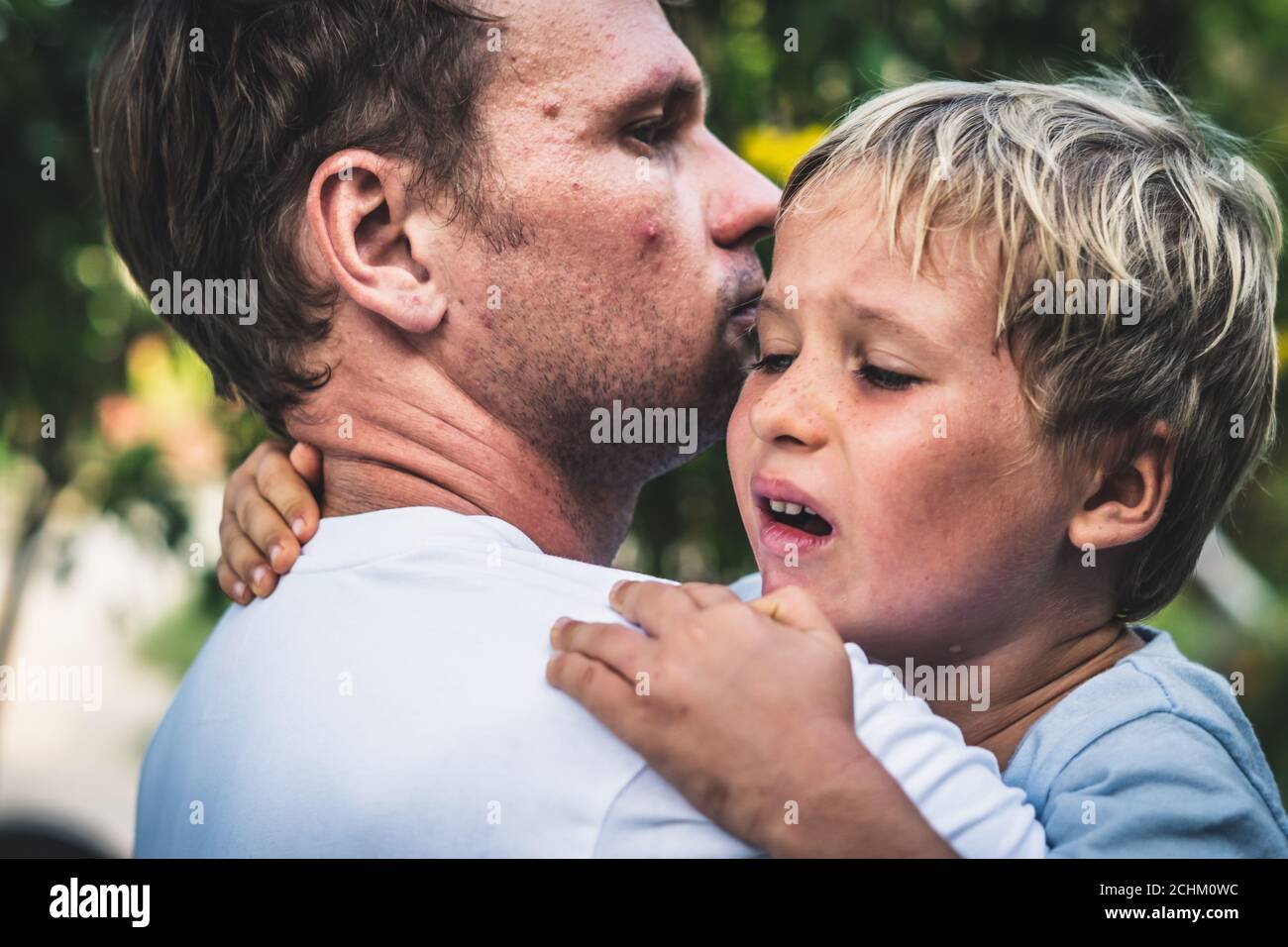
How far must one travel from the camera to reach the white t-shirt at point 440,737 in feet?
4.89

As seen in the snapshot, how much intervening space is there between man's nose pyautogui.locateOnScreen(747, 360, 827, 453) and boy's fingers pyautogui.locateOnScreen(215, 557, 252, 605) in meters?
0.86

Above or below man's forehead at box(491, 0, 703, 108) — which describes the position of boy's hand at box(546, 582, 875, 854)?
below

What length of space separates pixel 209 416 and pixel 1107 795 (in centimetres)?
327

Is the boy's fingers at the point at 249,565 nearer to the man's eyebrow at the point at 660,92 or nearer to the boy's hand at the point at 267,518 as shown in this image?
→ the boy's hand at the point at 267,518

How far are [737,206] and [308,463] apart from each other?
Result: 0.88m

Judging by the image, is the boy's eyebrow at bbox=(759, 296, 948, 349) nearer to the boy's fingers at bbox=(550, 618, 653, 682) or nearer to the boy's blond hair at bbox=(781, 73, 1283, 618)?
the boy's blond hair at bbox=(781, 73, 1283, 618)

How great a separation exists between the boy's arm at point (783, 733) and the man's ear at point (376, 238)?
0.69 meters

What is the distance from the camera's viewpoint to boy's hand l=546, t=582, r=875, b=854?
145 cm

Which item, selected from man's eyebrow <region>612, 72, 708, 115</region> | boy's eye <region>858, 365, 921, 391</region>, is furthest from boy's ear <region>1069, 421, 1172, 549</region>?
man's eyebrow <region>612, 72, 708, 115</region>

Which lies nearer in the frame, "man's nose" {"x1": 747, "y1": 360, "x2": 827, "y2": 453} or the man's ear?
"man's nose" {"x1": 747, "y1": 360, "x2": 827, "y2": 453}

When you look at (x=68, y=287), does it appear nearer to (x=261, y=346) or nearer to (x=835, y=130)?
(x=261, y=346)

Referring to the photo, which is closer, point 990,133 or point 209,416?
point 990,133
